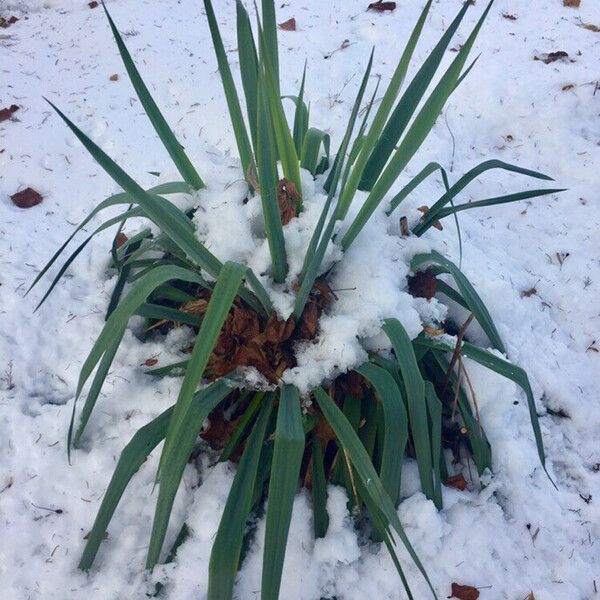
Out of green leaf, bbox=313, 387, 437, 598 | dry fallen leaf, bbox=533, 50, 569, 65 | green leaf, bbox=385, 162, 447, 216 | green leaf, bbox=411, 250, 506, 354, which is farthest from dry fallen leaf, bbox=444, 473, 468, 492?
Result: dry fallen leaf, bbox=533, 50, 569, 65

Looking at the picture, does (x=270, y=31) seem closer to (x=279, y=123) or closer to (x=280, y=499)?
(x=279, y=123)

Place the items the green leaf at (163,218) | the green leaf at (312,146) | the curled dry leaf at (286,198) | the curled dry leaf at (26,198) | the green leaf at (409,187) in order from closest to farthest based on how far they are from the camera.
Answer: the green leaf at (163,218) → the curled dry leaf at (286,198) → the green leaf at (409,187) → the green leaf at (312,146) → the curled dry leaf at (26,198)

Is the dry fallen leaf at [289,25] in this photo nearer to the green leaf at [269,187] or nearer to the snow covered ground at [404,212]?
the snow covered ground at [404,212]

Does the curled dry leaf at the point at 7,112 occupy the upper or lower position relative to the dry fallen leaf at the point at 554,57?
lower

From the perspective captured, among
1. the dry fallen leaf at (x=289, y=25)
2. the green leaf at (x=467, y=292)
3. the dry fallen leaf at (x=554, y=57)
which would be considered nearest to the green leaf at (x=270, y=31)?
the green leaf at (x=467, y=292)

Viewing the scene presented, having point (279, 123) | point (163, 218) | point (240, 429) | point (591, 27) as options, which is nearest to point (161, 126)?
point (279, 123)

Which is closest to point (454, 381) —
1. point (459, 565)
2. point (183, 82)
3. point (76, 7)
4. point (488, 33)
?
point (459, 565)
